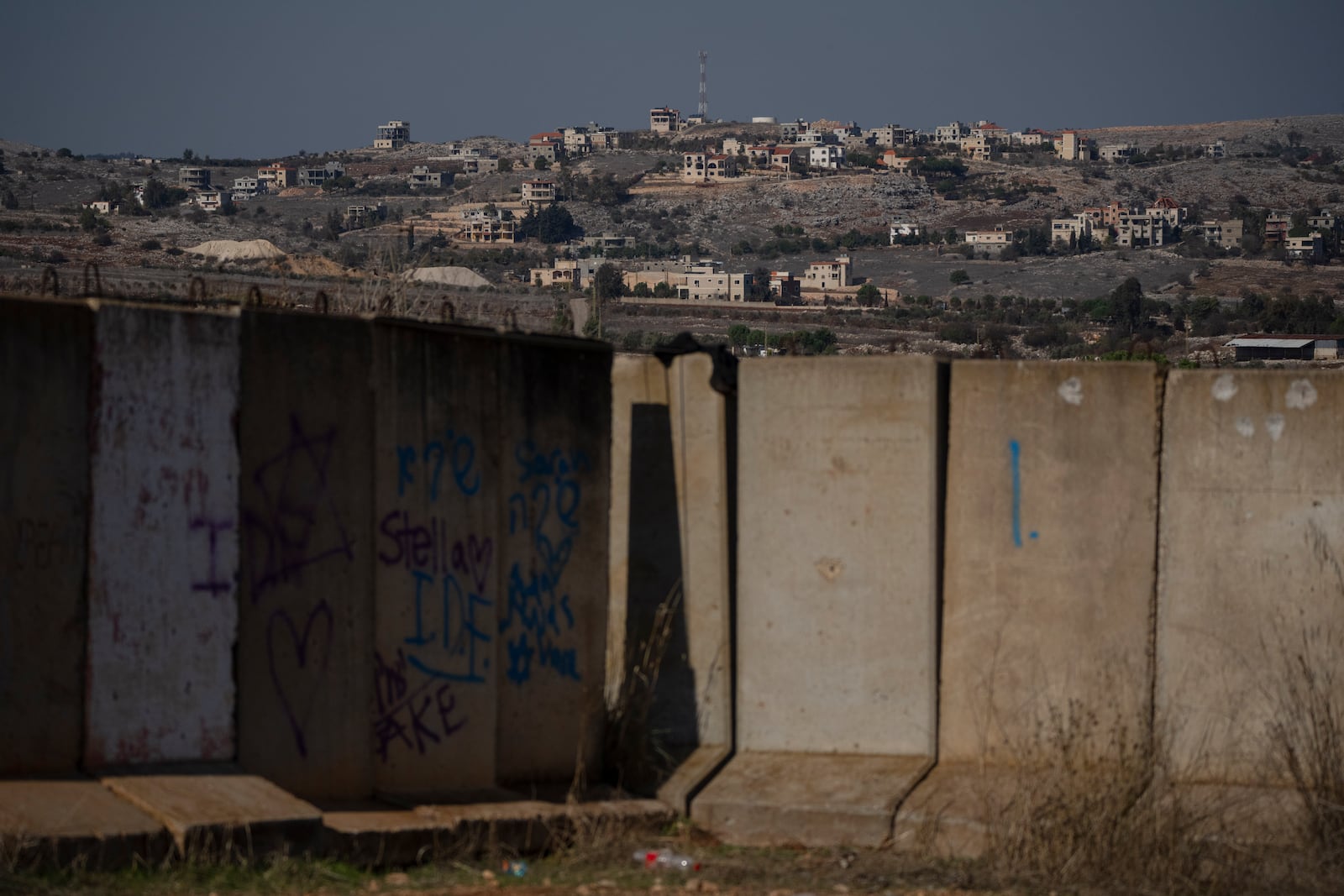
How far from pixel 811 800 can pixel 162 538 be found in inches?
131

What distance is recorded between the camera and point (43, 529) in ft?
18.9

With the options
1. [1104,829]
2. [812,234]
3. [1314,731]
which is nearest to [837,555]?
[1104,829]

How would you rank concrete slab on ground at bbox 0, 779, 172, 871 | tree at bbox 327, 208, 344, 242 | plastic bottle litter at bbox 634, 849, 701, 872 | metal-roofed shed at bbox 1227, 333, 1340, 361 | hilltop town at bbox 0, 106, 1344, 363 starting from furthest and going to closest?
tree at bbox 327, 208, 344, 242 → hilltop town at bbox 0, 106, 1344, 363 → metal-roofed shed at bbox 1227, 333, 1340, 361 → plastic bottle litter at bbox 634, 849, 701, 872 → concrete slab on ground at bbox 0, 779, 172, 871

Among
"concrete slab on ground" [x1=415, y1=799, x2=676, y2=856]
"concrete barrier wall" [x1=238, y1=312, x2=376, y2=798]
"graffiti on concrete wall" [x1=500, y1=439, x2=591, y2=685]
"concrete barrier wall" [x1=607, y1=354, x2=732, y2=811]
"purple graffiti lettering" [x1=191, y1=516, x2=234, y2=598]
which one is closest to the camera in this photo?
"purple graffiti lettering" [x1=191, y1=516, x2=234, y2=598]

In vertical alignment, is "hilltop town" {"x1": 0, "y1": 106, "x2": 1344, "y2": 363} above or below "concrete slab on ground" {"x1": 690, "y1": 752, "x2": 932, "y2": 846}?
above

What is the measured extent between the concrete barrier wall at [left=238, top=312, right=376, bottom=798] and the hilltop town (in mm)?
16032

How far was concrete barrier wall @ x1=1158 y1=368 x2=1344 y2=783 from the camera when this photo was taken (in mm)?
7414

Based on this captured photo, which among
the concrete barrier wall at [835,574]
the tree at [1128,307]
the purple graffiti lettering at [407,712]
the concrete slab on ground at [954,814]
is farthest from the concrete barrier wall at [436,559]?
the tree at [1128,307]

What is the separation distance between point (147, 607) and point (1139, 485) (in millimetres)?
4623

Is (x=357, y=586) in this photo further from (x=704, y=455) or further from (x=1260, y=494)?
(x=1260, y=494)

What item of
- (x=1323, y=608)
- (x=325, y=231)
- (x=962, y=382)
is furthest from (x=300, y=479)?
(x=325, y=231)

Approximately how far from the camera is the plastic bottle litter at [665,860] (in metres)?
6.69

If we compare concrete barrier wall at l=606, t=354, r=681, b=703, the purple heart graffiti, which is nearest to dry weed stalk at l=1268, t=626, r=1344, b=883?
concrete barrier wall at l=606, t=354, r=681, b=703

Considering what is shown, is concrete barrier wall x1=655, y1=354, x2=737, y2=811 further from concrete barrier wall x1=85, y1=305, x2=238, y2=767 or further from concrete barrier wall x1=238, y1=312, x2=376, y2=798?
concrete barrier wall x1=85, y1=305, x2=238, y2=767
